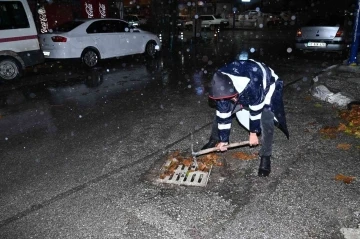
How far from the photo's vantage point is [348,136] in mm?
4711

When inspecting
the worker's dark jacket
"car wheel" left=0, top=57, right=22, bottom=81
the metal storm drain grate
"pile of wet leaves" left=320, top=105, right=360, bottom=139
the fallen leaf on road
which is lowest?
the fallen leaf on road

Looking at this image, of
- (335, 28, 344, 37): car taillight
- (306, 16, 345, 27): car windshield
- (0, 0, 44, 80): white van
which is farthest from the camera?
(306, 16, 345, 27): car windshield

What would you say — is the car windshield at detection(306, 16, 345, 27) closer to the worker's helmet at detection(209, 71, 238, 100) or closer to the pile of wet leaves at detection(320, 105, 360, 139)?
the pile of wet leaves at detection(320, 105, 360, 139)

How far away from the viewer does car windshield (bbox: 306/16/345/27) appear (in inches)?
452

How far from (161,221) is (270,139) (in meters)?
1.58

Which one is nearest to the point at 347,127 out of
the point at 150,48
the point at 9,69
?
the point at 9,69

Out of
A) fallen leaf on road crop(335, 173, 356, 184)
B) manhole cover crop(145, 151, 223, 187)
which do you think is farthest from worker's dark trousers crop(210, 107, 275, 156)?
fallen leaf on road crop(335, 173, 356, 184)

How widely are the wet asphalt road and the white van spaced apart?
4.13 feet

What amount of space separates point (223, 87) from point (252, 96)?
354 mm

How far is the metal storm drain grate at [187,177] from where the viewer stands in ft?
11.6

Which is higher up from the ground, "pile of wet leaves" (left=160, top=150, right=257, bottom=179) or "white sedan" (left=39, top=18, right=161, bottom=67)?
"white sedan" (left=39, top=18, right=161, bottom=67)

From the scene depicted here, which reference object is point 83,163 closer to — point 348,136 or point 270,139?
point 270,139

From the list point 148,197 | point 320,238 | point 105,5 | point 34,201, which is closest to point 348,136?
point 320,238

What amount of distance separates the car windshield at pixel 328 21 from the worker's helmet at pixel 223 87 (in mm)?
10481
